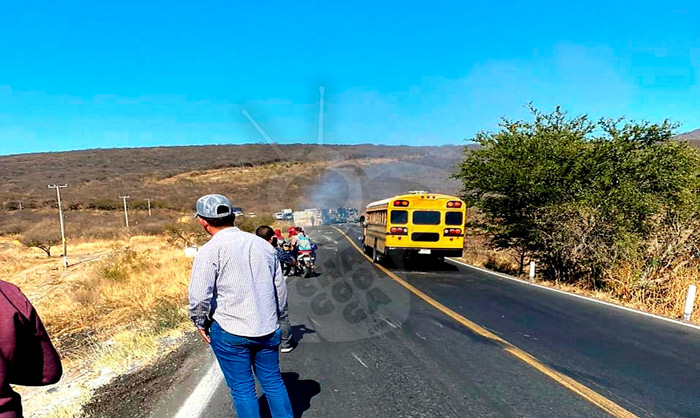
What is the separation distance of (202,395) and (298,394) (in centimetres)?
98

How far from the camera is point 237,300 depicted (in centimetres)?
303

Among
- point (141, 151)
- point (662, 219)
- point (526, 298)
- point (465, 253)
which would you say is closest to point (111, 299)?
point (526, 298)

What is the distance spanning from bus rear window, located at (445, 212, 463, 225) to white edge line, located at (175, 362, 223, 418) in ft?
36.3

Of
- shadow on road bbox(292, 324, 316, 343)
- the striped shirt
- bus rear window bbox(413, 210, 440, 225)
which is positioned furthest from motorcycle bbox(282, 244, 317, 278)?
the striped shirt

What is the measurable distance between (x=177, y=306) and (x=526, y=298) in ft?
25.0

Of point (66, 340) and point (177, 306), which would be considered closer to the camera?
point (66, 340)

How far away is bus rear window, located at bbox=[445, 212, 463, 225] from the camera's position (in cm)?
1506

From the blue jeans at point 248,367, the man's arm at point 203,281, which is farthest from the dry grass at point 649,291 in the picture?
the man's arm at point 203,281

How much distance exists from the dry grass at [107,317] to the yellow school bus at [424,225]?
6.86 meters

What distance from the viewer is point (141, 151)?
95.4 meters

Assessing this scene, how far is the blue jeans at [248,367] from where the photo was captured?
10.1 ft

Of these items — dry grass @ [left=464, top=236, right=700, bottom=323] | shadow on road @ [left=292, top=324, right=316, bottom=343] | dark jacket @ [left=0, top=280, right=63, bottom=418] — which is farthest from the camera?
dry grass @ [left=464, top=236, right=700, bottom=323]

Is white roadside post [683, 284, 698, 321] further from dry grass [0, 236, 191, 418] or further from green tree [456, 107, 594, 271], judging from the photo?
dry grass [0, 236, 191, 418]

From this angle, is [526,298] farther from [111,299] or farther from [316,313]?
[111,299]
